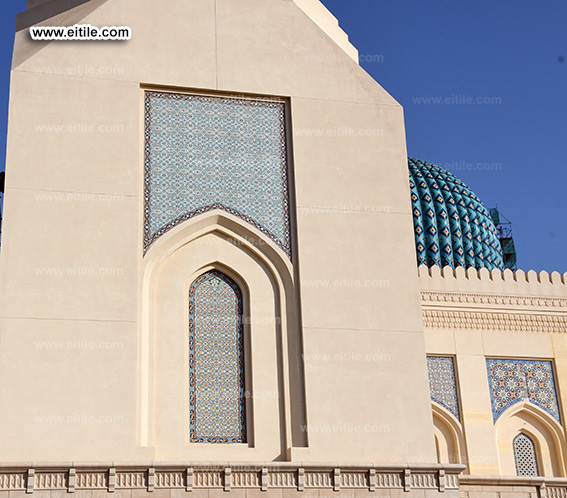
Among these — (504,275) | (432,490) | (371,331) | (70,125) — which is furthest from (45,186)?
(504,275)

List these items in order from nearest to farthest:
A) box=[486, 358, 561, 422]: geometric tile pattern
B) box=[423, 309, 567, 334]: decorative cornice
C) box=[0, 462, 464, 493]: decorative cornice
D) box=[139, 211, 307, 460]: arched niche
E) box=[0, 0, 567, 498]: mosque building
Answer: box=[0, 462, 464, 493]: decorative cornice, box=[0, 0, 567, 498]: mosque building, box=[139, 211, 307, 460]: arched niche, box=[486, 358, 561, 422]: geometric tile pattern, box=[423, 309, 567, 334]: decorative cornice

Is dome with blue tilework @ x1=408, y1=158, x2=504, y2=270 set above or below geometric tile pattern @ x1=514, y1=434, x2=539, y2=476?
above

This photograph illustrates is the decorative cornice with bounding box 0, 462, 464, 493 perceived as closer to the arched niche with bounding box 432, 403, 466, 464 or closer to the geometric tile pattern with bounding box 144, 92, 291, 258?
the geometric tile pattern with bounding box 144, 92, 291, 258

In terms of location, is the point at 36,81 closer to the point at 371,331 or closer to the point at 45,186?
the point at 45,186

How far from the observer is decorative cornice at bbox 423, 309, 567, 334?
9.37 meters

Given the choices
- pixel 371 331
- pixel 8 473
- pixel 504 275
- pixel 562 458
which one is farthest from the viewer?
pixel 504 275

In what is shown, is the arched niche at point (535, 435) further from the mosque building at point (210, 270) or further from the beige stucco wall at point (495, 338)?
the mosque building at point (210, 270)

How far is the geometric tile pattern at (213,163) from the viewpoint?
7020 millimetres

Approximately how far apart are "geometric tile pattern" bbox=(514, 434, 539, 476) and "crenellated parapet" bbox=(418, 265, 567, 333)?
1.06m

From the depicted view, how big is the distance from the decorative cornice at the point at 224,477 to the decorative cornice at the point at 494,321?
2932 millimetres

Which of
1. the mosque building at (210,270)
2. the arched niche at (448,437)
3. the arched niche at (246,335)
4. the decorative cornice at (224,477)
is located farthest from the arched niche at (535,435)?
the arched niche at (246,335)

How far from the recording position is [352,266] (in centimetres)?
717

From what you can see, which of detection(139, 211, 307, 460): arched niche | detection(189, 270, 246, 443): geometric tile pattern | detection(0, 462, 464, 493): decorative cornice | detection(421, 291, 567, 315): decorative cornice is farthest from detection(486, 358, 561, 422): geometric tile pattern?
detection(189, 270, 246, 443): geometric tile pattern

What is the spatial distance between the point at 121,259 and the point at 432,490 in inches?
102
